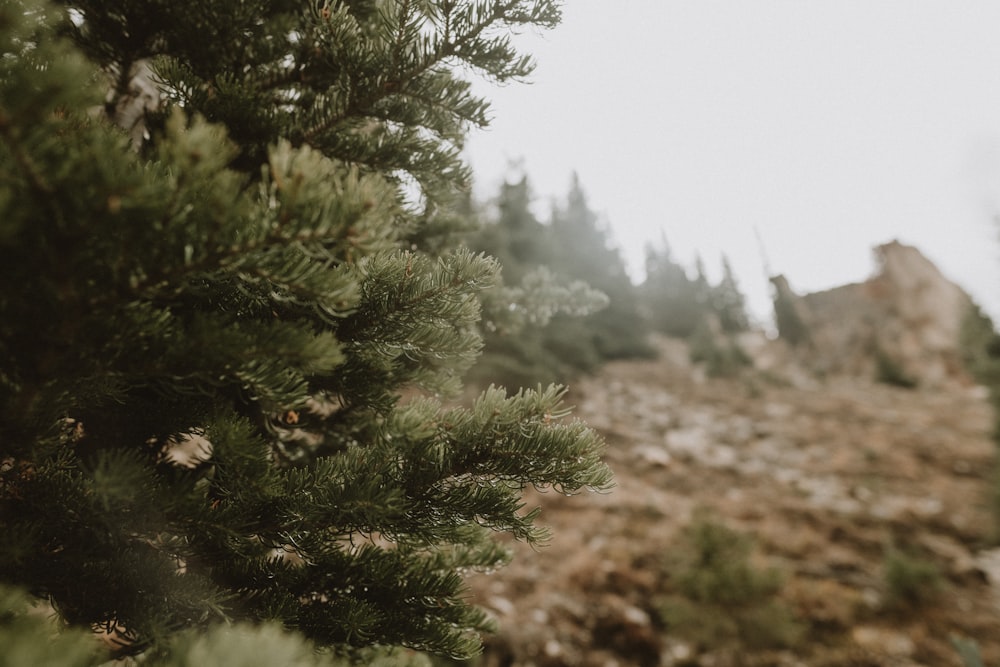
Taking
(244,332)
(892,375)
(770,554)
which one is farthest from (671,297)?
(244,332)

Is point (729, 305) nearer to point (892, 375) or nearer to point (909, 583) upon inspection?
point (892, 375)

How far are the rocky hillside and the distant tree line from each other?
278 cm

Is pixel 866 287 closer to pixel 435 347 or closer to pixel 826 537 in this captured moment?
pixel 826 537

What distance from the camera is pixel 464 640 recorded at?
5.00ft

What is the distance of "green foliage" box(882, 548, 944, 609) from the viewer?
614cm

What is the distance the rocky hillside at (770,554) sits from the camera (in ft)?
17.6

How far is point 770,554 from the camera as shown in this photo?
24.0ft

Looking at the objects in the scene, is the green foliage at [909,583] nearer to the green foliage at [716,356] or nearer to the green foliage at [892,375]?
the green foliage at [716,356]

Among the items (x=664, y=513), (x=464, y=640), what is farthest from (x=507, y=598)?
(x=464, y=640)

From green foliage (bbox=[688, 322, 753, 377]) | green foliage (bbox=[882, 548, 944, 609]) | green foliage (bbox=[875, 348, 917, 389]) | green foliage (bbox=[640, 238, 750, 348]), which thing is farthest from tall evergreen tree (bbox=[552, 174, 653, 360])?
green foliage (bbox=[882, 548, 944, 609])

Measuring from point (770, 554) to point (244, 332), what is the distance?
8.76m

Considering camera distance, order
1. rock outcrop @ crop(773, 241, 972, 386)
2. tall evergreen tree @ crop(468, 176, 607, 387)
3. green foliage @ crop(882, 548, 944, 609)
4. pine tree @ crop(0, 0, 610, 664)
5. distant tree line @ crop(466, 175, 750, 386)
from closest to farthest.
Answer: pine tree @ crop(0, 0, 610, 664), tall evergreen tree @ crop(468, 176, 607, 387), green foliage @ crop(882, 548, 944, 609), distant tree line @ crop(466, 175, 750, 386), rock outcrop @ crop(773, 241, 972, 386)

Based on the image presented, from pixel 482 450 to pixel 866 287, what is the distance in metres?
44.0

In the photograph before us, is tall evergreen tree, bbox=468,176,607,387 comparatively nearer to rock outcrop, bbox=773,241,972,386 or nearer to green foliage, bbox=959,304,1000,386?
green foliage, bbox=959,304,1000,386
